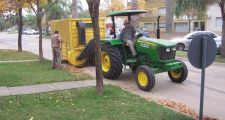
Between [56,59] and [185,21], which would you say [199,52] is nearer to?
[56,59]

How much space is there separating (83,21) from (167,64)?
19.7 ft

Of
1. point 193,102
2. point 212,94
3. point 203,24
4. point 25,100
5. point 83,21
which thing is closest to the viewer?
point 25,100

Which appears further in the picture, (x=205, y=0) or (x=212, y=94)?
(x=205, y=0)

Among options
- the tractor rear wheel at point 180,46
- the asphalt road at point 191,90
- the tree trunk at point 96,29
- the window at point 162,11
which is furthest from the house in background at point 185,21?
the tree trunk at point 96,29

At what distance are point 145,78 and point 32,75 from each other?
424cm

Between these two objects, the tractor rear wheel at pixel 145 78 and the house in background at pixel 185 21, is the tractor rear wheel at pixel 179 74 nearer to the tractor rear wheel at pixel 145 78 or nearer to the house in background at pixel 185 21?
the tractor rear wheel at pixel 145 78

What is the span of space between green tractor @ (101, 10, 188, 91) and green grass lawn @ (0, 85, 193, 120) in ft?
5.17

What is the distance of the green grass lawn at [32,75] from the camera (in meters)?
12.0

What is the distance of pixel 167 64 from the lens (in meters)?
11.8

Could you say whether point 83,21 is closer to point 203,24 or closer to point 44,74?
point 44,74

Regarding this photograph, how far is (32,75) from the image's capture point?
13289 millimetres

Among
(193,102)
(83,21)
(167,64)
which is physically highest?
(83,21)

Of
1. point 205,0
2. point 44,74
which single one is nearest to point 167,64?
point 44,74

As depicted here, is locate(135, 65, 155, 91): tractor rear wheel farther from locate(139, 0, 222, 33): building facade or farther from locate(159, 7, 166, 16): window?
locate(159, 7, 166, 16): window
